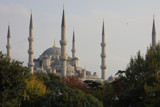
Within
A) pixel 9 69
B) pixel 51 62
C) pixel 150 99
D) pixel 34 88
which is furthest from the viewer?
pixel 51 62

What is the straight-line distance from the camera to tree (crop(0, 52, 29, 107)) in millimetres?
19000

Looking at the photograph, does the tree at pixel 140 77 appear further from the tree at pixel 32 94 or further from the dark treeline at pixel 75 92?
the tree at pixel 32 94

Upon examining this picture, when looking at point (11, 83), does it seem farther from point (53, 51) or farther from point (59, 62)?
point (53, 51)

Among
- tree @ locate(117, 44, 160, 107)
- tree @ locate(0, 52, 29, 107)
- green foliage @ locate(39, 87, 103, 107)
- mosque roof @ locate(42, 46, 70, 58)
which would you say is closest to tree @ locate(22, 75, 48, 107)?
tree @ locate(0, 52, 29, 107)

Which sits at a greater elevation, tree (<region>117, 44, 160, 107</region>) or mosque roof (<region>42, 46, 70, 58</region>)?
mosque roof (<region>42, 46, 70, 58</region>)

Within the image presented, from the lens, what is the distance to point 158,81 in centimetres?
1972

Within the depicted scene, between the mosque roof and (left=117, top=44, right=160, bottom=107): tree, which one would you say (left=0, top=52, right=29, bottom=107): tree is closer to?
(left=117, top=44, right=160, bottom=107): tree

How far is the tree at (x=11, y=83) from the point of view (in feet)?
62.3

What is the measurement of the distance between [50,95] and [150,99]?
5.73m

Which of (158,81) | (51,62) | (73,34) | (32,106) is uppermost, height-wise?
(73,34)

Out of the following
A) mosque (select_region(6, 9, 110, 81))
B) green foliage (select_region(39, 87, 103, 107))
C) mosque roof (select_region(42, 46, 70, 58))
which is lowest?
green foliage (select_region(39, 87, 103, 107))

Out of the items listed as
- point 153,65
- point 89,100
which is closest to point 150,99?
point 89,100

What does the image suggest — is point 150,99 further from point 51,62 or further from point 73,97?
point 51,62

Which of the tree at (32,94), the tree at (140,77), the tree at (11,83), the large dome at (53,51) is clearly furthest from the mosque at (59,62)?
the tree at (11,83)
